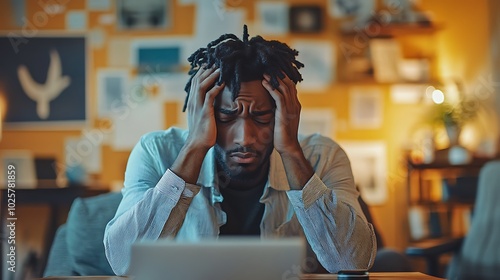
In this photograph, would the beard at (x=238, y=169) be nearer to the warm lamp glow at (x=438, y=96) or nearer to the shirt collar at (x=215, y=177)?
the shirt collar at (x=215, y=177)

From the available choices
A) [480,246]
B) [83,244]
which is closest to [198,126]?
[83,244]

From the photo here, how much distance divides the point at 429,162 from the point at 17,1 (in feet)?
9.28

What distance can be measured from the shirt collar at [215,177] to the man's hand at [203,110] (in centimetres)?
14

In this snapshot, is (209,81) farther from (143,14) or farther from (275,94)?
(143,14)

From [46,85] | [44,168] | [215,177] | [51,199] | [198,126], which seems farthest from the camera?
[46,85]

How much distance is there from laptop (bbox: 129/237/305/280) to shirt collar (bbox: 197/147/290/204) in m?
0.87

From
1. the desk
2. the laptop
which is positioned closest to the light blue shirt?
the laptop

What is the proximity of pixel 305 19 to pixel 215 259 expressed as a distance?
4.36 metres

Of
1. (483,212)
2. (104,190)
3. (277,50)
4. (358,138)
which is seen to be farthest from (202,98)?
(358,138)

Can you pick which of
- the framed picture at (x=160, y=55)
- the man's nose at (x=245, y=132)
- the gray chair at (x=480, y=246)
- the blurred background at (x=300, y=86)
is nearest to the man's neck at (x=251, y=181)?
the man's nose at (x=245, y=132)

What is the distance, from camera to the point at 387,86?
5508 mm

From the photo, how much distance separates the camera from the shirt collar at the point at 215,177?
2152mm

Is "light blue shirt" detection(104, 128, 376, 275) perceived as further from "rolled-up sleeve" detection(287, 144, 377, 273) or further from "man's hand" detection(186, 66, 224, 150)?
Result: "man's hand" detection(186, 66, 224, 150)

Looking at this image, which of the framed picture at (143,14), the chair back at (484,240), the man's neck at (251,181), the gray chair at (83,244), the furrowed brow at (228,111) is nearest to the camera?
the furrowed brow at (228,111)
